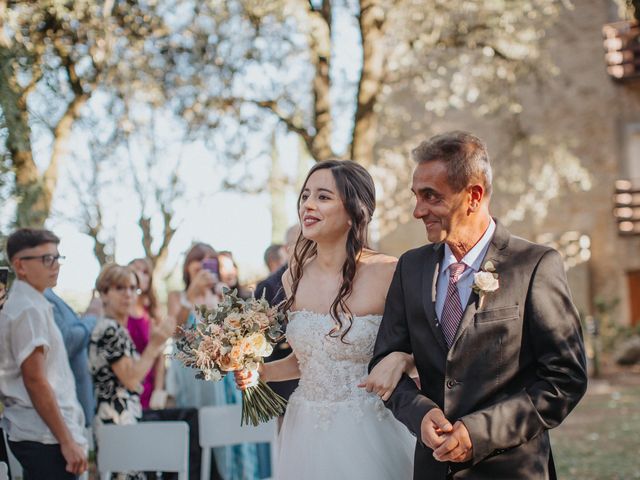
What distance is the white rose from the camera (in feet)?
9.63

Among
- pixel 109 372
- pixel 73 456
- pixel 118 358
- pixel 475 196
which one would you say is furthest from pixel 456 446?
pixel 109 372

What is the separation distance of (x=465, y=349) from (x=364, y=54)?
9129mm

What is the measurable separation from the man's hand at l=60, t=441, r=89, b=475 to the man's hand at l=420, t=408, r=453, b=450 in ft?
7.36

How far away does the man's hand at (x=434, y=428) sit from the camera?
9.39ft

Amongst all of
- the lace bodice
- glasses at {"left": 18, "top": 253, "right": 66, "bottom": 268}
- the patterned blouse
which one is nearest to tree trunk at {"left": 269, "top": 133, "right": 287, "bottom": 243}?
the patterned blouse

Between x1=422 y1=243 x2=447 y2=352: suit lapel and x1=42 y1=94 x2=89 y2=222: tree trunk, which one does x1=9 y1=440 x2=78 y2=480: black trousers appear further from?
x1=42 y1=94 x2=89 y2=222: tree trunk

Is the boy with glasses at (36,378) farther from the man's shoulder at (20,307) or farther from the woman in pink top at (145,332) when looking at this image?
the woman in pink top at (145,332)

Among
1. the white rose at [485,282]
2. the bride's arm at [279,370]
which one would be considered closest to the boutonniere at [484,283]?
the white rose at [485,282]

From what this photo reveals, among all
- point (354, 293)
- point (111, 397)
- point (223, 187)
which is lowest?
point (111, 397)

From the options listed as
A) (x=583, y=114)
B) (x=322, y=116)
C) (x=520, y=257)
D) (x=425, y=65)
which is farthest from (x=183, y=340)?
(x=583, y=114)

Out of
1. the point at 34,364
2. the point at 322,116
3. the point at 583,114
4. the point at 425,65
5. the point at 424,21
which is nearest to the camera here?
the point at 34,364

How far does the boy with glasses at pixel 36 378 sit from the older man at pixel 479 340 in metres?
2.10

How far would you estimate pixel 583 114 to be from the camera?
22.8 m

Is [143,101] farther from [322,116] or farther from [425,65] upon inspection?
[425,65]
